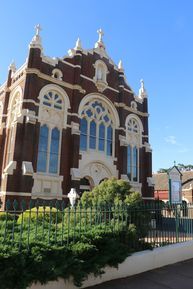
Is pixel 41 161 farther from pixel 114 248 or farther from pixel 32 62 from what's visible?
pixel 114 248

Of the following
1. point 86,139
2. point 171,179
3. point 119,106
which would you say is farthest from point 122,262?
point 119,106

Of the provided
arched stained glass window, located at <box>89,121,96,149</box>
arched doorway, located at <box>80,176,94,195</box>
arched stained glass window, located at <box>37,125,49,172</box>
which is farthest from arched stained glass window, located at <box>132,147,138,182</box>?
arched stained glass window, located at <box>37,125,49,172</box>

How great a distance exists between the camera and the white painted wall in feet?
20.2

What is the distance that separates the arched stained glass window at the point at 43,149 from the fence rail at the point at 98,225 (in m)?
10.3

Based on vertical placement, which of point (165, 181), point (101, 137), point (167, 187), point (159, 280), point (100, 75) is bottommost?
point (159, 280)

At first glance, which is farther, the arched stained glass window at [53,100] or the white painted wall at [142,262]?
the arched stained glass window at [53,100]

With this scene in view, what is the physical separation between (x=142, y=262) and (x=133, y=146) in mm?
18795

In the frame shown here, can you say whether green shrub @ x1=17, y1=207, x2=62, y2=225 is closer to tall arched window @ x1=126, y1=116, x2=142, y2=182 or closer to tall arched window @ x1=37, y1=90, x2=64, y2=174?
tall arched window @ x1=37, y1=90, x2=64, y2=174

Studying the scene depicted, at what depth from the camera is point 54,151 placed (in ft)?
66.4

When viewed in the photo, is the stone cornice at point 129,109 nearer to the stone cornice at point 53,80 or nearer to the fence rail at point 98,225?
the stone cornice at point 53,80

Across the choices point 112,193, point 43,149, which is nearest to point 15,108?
point 43,149

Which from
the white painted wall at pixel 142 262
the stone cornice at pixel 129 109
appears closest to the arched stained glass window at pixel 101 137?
the stone cornice at pixel 129 109

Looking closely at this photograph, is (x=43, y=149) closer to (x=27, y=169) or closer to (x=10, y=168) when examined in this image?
(x=27, y=169)

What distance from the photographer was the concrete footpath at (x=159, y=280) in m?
6.69
